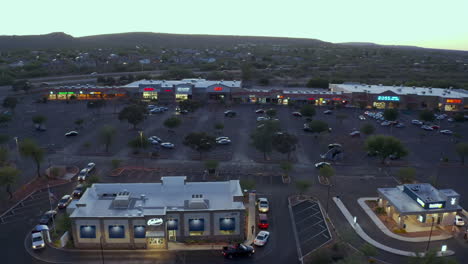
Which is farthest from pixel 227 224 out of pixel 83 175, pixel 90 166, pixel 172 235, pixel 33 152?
pixel 33 152

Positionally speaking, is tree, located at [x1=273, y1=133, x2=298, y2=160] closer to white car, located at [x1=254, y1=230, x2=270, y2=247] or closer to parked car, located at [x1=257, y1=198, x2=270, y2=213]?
parked car, located at [x1=257, y1=198, x2=270, y2=213]

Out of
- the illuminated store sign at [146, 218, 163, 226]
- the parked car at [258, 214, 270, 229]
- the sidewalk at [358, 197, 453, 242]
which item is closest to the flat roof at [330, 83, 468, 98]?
the sidewalk at [358, 197, 453, 242]

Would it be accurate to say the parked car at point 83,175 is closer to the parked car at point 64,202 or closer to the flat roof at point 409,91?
the parked car at point 64,202

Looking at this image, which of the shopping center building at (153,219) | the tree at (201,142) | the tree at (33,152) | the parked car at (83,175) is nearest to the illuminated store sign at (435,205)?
the shopping center building at (153,219)

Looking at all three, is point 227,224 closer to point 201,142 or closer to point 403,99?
point 201,142

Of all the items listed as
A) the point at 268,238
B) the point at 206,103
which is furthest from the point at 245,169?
the point at 206,103

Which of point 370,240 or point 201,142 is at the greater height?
point 201,142
